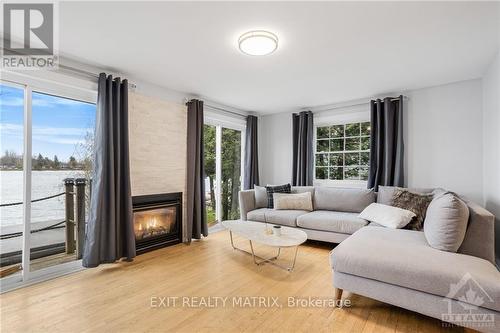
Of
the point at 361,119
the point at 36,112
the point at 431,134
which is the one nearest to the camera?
the point at 36,112

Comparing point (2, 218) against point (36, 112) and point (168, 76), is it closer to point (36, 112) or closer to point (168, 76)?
point (36, 112)

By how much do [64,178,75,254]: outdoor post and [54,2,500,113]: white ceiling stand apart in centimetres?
149

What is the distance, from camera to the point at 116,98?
3.08 metres

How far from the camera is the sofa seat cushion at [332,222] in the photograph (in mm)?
3427

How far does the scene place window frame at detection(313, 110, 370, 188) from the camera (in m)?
4.42

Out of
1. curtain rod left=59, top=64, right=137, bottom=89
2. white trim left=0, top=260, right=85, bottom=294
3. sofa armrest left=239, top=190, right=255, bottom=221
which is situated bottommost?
white trim left=0, top=260, right=85, bottom=294

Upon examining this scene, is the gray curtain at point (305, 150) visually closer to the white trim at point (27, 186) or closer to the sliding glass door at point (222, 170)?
the sliding glass door at point (222, 170)

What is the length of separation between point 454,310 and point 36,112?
419 centimetres

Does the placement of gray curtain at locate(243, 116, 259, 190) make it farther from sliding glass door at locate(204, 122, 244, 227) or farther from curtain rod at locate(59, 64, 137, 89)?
curtain rod at locate(59, 64, 137, 89)

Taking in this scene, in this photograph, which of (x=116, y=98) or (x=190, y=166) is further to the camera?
(x=190, y=166)

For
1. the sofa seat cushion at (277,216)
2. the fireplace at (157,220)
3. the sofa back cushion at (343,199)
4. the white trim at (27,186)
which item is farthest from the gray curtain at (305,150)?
the white trim at (27,186)

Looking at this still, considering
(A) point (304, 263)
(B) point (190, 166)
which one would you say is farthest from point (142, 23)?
(A) point (304, 263)

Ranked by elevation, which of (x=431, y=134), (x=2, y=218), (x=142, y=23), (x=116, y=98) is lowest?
(x=2, y=218)

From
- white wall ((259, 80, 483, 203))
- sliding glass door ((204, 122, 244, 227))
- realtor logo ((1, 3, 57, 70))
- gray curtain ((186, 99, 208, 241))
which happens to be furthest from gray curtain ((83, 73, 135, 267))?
white wall ((259, 80, 483, 203))
